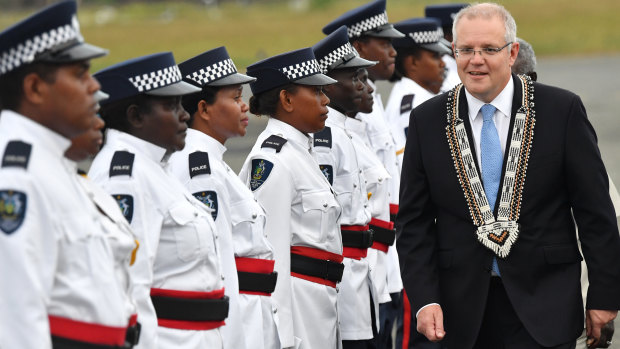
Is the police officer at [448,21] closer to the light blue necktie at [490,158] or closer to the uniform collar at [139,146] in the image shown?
the light blue necktie at [490,158]

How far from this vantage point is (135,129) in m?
3.95

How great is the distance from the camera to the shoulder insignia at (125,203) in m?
3.74

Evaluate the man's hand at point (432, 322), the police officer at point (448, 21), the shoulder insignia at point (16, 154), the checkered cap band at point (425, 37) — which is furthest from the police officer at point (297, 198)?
the police officer at point (448, 21)

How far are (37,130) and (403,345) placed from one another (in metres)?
4.28

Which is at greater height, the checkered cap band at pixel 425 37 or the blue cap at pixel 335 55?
the blue cap at pixel 335 55

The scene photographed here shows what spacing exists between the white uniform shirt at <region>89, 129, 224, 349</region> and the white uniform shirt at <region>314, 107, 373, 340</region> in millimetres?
1698

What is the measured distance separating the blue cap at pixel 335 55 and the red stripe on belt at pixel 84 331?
118 inches

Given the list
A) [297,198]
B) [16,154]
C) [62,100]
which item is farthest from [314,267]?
[16,154]

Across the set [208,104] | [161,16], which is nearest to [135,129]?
→ [208,104]

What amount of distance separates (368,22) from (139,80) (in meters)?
3.23

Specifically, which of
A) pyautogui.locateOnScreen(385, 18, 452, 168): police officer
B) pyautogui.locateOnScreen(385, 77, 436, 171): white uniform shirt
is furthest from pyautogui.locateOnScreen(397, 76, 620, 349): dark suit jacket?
pyautogui.locateOnScreen(385, 18, 452, 168): police officer

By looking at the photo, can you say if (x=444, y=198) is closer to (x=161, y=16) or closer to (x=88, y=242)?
(x=88, y=242)

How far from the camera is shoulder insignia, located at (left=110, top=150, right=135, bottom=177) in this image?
382 cm

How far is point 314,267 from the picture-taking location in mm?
5207
